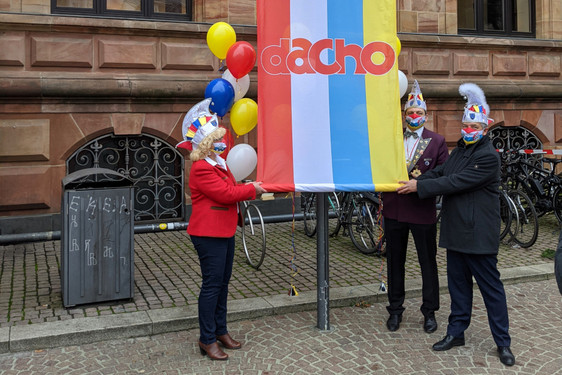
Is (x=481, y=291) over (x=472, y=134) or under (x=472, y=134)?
under

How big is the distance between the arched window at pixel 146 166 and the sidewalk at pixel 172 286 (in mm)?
915

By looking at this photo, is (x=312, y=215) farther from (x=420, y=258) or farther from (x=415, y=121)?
(x=415, y=121)

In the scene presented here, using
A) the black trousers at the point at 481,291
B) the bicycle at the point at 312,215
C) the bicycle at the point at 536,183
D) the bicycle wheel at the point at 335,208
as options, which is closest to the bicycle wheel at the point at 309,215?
the bicycle at the point at 312,215

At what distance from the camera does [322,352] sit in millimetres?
4531

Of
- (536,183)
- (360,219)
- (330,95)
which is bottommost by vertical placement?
(360,219)

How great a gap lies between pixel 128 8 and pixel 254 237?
465 centimetres

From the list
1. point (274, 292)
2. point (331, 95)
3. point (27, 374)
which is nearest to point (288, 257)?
point (274, 292)

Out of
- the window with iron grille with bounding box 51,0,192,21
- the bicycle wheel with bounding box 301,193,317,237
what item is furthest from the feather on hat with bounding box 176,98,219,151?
the window with iron grille with bounding box 51,0,192,21

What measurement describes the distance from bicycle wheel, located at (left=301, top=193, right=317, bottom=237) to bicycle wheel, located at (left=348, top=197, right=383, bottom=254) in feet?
2.75

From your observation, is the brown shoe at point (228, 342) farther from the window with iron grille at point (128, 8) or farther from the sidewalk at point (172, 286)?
the window with iron grille at point (128, 8)

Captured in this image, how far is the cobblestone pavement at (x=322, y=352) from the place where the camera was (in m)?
4.24

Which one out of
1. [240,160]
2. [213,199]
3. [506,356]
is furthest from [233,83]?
[506,356]

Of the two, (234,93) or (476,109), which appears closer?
(476,109)

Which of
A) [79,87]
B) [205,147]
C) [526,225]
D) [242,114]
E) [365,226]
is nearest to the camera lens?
[205,147]
